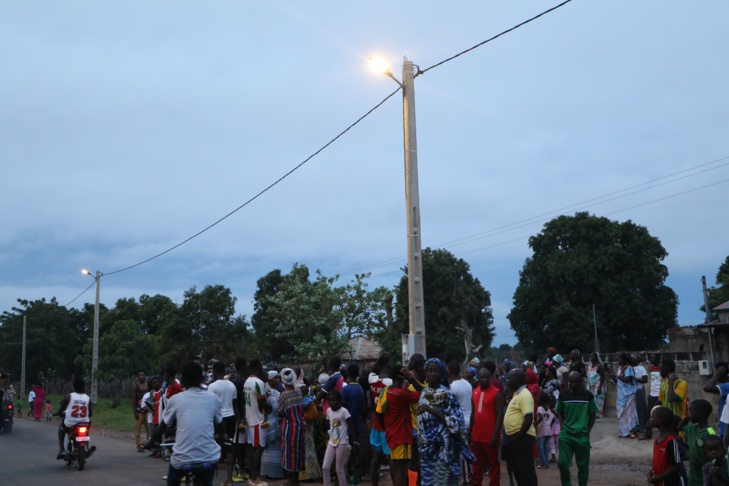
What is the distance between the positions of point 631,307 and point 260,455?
40042mm

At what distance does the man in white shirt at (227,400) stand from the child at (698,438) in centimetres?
659

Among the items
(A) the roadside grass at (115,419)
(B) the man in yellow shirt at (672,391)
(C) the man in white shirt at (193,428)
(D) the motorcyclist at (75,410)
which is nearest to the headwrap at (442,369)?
(C) the man in white shirt at (193,428)

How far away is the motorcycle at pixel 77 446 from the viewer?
1387cm

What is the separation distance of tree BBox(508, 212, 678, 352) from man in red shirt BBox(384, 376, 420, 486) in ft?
131

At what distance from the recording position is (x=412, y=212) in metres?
13.9

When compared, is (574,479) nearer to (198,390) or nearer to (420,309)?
(420,309)

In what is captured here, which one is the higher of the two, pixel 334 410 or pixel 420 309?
pixel 420 309

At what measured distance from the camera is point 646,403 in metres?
16.1

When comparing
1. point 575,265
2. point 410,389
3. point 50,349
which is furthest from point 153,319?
point 410,389

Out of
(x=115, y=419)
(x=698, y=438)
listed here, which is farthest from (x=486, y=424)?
(x=115, y=419)

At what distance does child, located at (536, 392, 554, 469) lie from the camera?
13188 millimetres

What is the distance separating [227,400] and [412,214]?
5.12 m

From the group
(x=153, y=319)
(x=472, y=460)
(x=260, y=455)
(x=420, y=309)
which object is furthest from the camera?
(x=153, y=319)

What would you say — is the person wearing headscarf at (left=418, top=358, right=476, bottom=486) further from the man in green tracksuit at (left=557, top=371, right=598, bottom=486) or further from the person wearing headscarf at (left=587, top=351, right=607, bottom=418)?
the person wearing headscarf at (left=587, top=351, right=607, bottom=418)
